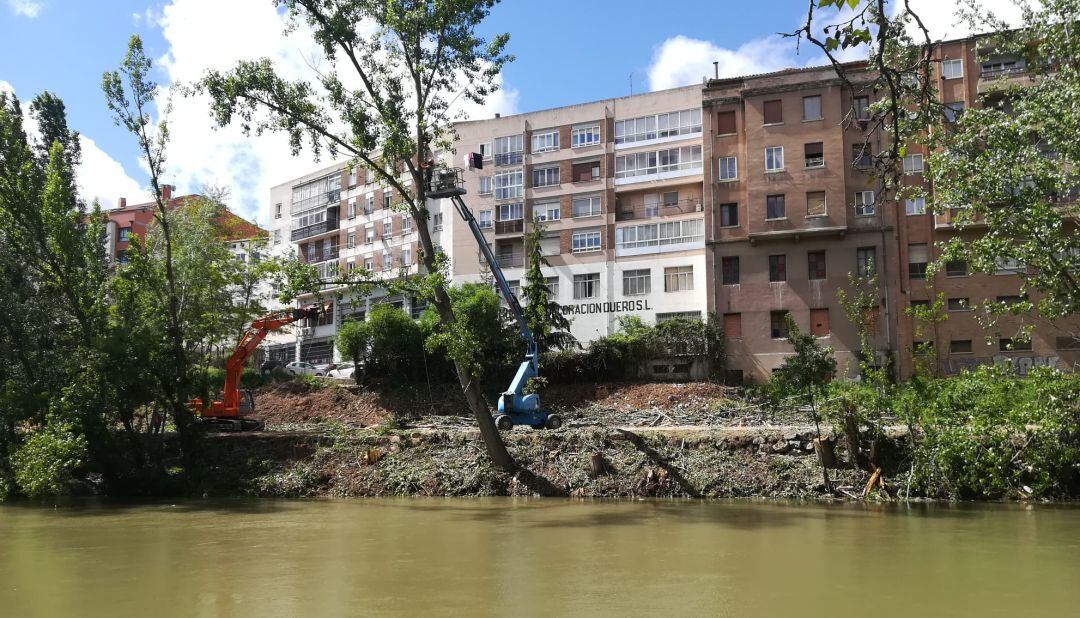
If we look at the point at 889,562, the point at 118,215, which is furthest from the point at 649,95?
the point at 118,215

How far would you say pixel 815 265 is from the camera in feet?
146

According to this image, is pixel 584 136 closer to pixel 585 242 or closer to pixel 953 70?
pixel 585 242

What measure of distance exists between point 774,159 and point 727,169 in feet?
9.57

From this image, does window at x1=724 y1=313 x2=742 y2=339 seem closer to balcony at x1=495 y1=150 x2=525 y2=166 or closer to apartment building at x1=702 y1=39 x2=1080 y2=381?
apartment building at x1=702 y1=39 x2=1080 y2=381

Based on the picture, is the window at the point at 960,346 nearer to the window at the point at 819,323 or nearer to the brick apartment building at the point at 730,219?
the brick apartment building at the point at 730,219

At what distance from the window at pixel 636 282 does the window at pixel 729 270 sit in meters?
5.60

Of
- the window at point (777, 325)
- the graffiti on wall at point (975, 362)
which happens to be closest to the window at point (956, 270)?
the graffiti on wall at point (975, 362)

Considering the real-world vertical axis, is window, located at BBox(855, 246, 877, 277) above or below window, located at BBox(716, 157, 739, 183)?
below

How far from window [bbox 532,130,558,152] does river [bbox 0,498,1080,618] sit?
127ft

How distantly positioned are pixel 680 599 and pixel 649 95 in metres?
46.5

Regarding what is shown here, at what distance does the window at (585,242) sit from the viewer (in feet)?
174

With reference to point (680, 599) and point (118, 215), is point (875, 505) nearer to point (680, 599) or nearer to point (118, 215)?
point (680, 599)

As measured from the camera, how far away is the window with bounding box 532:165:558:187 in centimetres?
5500

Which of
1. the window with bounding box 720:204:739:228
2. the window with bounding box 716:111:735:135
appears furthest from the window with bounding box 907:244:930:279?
the window with bounding box 716:111:735:135
